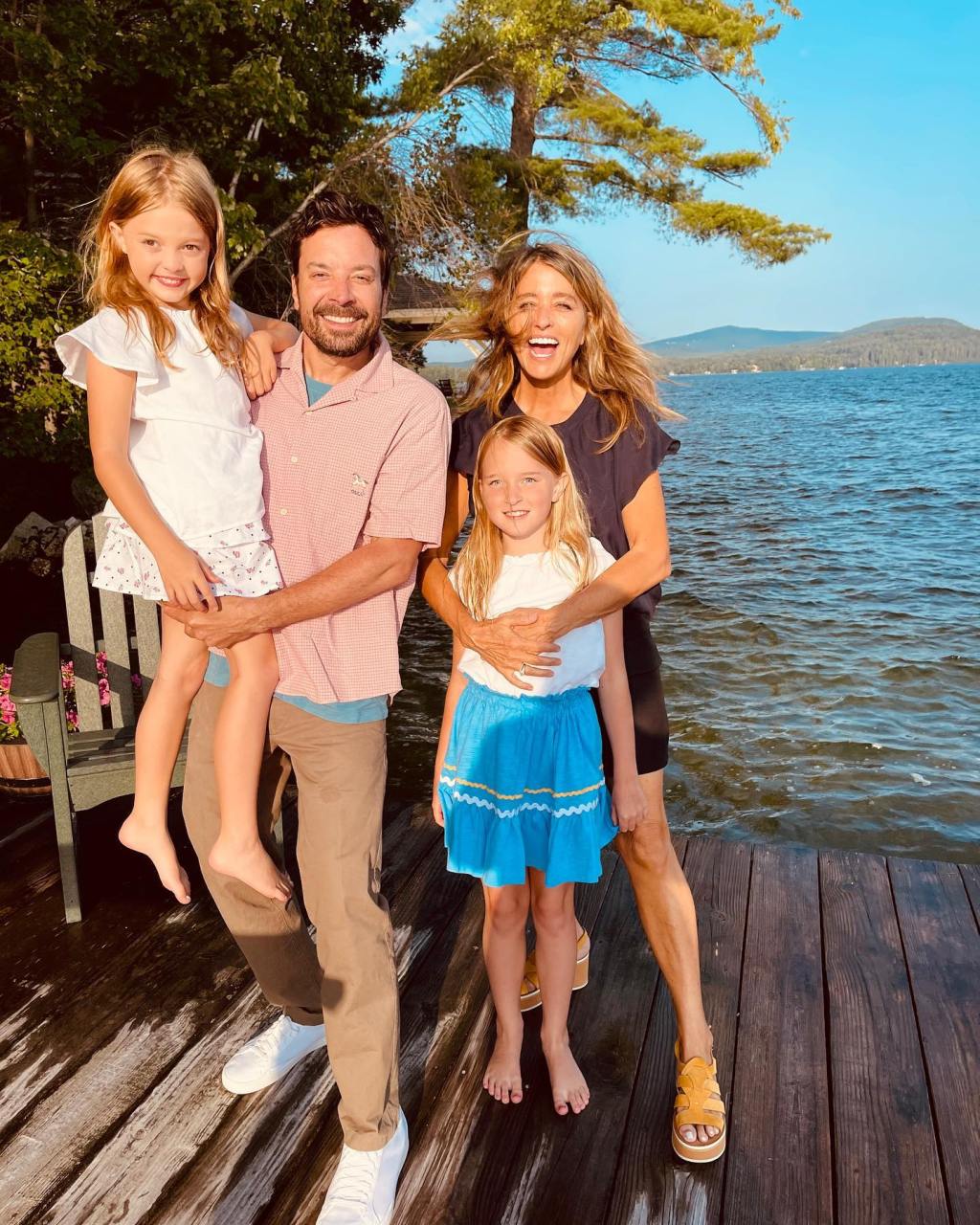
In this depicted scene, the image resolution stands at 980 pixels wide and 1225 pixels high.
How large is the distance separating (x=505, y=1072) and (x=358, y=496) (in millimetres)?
1451

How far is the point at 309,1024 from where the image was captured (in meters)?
2.44

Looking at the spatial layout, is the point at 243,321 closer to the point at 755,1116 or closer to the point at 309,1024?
the point at 309,1024

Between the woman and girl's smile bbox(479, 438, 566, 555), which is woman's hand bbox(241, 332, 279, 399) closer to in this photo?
the woman

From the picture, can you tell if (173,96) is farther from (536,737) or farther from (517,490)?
(536,737)

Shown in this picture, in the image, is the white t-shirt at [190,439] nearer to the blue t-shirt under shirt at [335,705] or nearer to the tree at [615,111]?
the blue t-shirt under shirt at [335,705]

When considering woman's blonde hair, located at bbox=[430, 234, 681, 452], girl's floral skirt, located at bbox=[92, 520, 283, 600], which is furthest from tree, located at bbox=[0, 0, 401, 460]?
woman's blonde hair, located at bbox=[430, 234, 681, 452]

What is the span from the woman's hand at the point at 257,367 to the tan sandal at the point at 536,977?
173cm

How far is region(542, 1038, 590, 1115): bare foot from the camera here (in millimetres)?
2234

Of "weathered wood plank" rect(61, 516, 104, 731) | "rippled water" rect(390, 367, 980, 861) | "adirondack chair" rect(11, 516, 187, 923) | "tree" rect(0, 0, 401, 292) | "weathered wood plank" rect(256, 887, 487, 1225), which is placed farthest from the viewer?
"tree" rect(0, 0, 401, 292)

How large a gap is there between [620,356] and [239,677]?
1.19m

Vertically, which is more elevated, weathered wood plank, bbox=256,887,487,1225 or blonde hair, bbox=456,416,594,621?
blonde hair, bbox=456,416,594,621

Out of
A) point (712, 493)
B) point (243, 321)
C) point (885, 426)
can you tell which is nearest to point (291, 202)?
point (243, 321)

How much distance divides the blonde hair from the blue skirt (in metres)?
0.27

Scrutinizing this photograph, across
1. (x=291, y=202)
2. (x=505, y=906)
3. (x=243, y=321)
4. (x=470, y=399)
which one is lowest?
(x=505, y=906)
